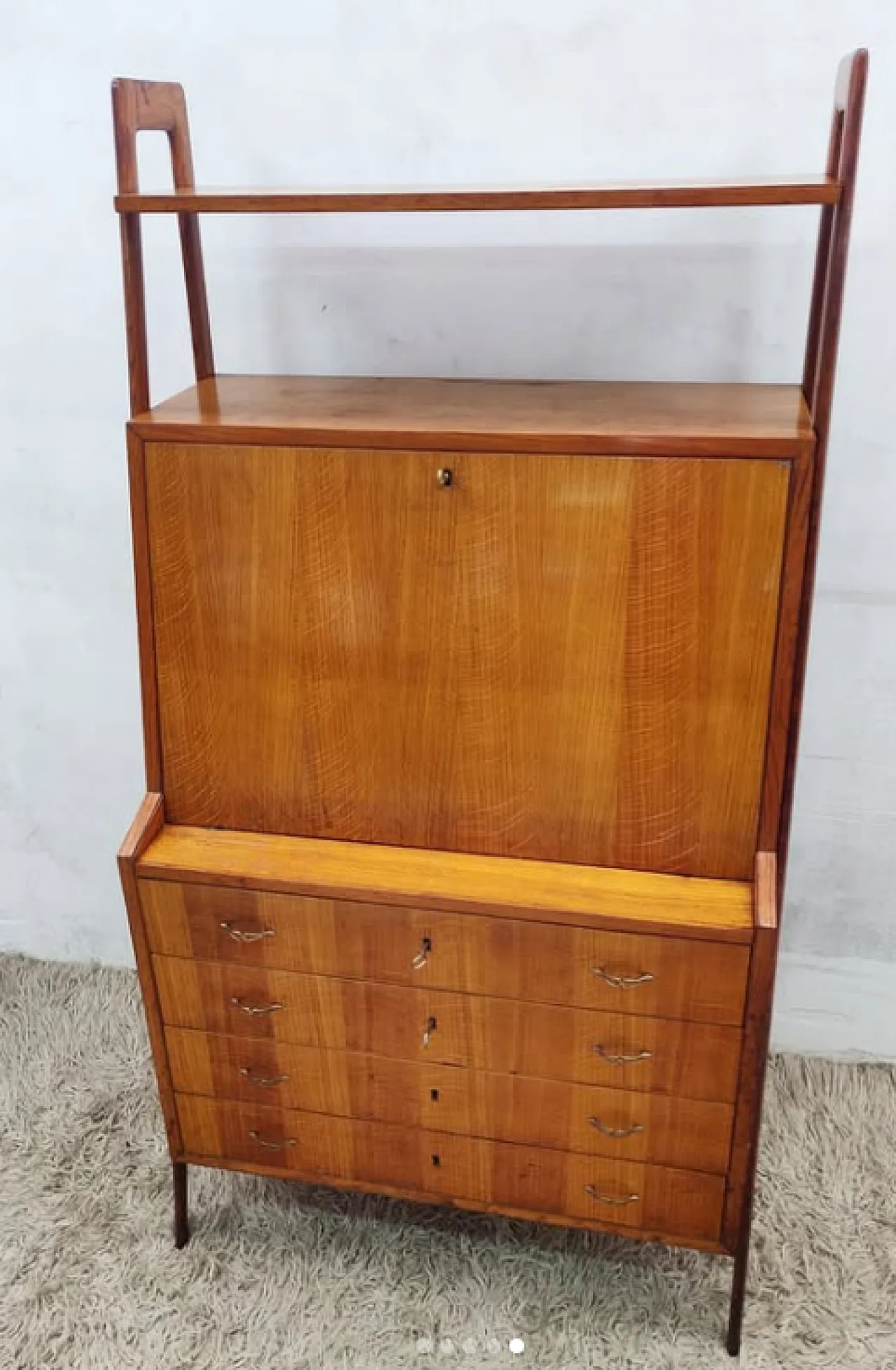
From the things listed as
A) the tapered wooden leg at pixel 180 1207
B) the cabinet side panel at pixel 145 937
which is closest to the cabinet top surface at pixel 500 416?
the cabinet side panel at pixel 145 937

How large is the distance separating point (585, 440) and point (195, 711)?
2.06ft

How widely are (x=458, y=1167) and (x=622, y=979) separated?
0.42 m

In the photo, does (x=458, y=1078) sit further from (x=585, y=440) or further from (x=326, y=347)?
(x=326, y=347)

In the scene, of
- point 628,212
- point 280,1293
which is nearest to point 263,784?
point 280,1293

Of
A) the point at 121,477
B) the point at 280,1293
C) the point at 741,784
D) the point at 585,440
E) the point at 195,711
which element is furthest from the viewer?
the point at 121,477

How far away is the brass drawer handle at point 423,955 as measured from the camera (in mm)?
1508

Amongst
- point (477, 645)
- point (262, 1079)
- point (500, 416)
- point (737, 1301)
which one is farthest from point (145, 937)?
point (737, 1301)

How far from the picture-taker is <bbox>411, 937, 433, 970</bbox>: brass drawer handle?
4.95 feet

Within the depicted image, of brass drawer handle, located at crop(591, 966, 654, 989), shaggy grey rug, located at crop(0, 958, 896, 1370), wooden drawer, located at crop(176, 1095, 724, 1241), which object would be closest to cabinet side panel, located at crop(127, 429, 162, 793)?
wooden drawer, located at crop(176, 1095, 724, 1241)

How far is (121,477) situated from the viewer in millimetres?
1960

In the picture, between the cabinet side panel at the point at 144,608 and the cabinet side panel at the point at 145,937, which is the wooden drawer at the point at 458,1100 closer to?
the cabinet side panel at the point at 145,937

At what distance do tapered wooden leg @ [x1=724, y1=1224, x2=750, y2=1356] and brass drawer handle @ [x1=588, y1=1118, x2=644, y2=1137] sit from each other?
22 centimetres

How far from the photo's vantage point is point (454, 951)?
150 centimetres

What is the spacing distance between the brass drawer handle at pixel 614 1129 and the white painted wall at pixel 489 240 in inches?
25.2
